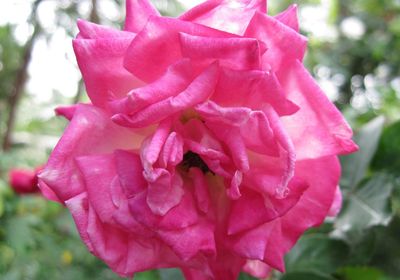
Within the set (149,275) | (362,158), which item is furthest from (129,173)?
(362,158)

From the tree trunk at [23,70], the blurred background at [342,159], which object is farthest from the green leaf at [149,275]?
the tree trunk at [23,70]

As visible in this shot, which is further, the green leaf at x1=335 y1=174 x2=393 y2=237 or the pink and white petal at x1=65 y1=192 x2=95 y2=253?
the green leaf at x1=335 y1=174 x2=393 y2=237

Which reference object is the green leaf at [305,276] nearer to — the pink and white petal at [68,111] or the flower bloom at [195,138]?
the flower bloom at [195,138]

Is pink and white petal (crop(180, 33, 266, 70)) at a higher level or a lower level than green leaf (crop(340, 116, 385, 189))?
higher

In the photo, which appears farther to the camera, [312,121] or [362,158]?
[362,158]

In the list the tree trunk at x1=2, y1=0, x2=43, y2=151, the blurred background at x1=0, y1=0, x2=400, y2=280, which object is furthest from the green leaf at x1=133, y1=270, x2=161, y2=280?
the tree trunk at x1=2, y1=0, x2=43, y2=151

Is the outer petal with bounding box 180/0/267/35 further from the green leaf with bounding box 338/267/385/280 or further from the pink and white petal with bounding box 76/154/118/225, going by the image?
the green leaf with bounding box 338/267/385/280

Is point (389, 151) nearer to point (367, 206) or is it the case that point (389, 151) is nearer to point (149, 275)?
point (367, 206)
